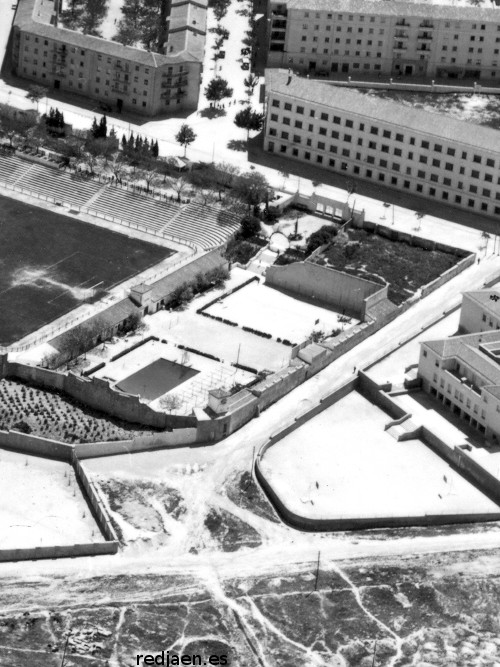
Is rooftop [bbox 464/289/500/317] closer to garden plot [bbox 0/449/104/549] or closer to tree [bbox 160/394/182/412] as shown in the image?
tree [bbox 160/394/182/412]

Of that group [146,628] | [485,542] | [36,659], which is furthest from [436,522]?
[36,659]

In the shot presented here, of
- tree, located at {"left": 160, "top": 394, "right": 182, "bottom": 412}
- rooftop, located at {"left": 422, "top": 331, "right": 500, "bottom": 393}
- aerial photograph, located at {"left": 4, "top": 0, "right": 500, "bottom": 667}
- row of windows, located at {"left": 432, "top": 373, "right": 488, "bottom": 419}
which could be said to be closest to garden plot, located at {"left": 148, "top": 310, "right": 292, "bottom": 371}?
aerial photograph, located at {"left": 4, "top": 0, "right": 500, "bottom": 667}

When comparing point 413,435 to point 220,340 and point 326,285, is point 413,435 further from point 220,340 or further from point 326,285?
point 326,285

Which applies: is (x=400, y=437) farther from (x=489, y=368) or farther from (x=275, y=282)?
(x=275, y=282)

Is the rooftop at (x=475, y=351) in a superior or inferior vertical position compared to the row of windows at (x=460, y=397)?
superior

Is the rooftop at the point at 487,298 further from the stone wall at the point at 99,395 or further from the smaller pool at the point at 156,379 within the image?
the stone wall at the point at 99,395

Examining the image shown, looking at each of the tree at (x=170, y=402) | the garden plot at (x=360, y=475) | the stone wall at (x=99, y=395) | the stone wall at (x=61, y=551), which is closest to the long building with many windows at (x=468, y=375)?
Answer: the garden plot at (x=360, y=475)
